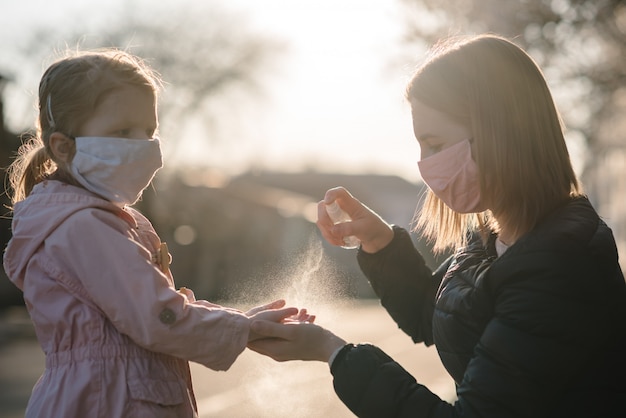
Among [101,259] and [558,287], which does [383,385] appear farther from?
[101,259]

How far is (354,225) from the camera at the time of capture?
412 centimetres

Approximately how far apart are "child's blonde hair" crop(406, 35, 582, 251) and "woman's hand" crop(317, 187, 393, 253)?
802 mm

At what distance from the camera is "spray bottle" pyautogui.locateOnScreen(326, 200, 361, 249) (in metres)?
4.12

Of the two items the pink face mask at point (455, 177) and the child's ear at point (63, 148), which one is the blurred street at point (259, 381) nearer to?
the pink face mask at point (455, 177)

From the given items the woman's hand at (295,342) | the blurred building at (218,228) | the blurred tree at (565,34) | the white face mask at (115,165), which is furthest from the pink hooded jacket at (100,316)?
the blurred building at (218,228)

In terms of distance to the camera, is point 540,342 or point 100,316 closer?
point 540,342

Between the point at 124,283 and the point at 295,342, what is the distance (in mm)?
666

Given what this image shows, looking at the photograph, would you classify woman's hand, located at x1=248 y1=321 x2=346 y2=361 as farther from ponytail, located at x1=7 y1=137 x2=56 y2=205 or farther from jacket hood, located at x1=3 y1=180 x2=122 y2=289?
ponytail, located at x1=7 y1=137 x2=56 y2=205

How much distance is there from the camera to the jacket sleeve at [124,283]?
3.00m

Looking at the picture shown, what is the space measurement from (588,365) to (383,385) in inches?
24.8

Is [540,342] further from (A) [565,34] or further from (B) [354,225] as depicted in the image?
(A) [565,34]

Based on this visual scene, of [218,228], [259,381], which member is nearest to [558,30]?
[259,381]

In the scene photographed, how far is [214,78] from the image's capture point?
4384cm

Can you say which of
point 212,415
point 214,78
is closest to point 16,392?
point 212,415
